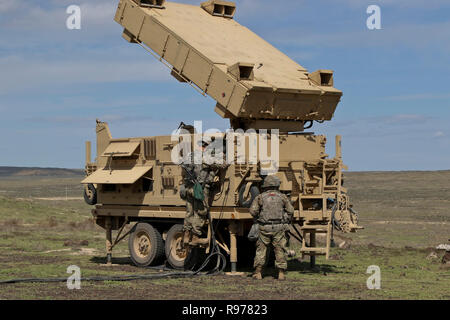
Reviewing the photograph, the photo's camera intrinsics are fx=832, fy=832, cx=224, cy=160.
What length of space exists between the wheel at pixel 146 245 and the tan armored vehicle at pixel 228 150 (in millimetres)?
25

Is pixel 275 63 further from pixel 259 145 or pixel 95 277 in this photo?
pixel 95 277

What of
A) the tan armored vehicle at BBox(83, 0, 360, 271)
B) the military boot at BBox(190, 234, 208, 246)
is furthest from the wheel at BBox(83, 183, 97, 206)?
the military boot at BBox(190, 234, 208, 246)

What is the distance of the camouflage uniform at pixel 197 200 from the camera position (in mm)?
17047

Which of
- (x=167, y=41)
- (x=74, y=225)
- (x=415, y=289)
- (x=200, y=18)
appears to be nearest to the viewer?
(x=415, y=289)

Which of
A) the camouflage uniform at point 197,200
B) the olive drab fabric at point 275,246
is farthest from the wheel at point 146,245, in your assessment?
the olive drab fabric at point 275,246

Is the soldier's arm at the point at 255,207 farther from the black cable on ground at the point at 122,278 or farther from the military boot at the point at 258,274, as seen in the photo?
the black cable on ground at the point at 122,278

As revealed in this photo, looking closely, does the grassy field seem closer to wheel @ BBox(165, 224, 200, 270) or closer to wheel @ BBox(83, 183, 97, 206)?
wheel @ BBox(165, 224, 200, 270)

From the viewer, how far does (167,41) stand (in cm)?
1858

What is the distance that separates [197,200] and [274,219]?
1.90 meters

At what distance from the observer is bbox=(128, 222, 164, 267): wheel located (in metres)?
19.0

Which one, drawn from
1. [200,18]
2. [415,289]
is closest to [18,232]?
[200,18]

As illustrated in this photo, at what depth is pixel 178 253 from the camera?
1858 cm
